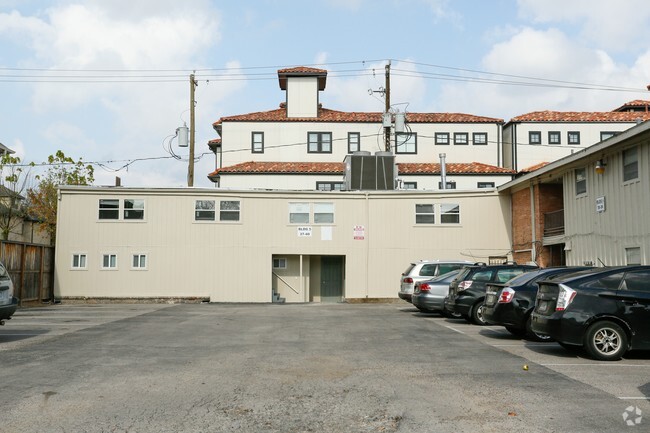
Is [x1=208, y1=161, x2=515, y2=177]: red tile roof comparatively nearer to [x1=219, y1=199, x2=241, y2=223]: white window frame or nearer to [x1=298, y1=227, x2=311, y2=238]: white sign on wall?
[x1=219, y1=199, x2=241, y2=223]: white window frame

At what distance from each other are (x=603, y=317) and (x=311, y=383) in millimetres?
4992

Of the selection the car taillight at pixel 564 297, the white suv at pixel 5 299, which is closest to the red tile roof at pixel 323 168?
the white suv at pixel 5 299

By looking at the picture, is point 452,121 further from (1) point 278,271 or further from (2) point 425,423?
(2) point 425,423

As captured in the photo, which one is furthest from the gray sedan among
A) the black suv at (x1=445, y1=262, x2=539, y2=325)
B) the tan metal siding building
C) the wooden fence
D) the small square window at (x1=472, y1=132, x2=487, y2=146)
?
the small square window at (x1=472, y1=132, x2=487, y2=146)

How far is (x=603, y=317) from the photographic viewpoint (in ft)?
34.8

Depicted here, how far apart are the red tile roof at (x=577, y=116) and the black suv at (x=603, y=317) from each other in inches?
1542

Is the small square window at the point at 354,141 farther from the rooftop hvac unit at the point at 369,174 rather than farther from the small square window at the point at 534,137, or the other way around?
the rooftop hvac unit at the point at 369,174

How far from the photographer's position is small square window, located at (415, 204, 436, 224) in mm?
30156

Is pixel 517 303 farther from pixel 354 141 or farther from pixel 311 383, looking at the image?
pixel 354 141

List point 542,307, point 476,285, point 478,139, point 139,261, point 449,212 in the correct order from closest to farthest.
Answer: point 542,307
point 476,285
point 139,261
point 449,212
point 478,139

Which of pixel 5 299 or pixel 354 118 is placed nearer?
pixel 5 299

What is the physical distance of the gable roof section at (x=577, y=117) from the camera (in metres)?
48.3

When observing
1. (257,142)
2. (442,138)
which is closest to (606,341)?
(442,138)

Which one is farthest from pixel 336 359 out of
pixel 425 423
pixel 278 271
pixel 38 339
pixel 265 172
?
pixel 265 172
